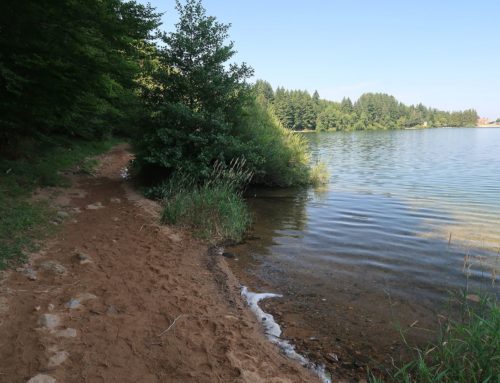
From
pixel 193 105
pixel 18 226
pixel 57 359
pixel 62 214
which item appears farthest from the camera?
pixel 193 105

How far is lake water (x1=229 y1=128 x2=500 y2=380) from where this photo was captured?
4.79m

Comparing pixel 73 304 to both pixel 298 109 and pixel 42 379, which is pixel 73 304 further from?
pixel 298 109

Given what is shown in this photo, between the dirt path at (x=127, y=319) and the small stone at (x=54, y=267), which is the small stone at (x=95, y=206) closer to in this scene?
the dirt path at (x=127, y=319)

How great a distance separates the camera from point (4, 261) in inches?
207

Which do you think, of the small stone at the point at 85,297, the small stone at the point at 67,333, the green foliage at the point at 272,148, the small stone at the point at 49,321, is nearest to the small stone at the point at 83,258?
the small stone at the point at 85,297

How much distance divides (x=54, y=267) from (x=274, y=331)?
310cm

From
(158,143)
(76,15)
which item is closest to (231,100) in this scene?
(158,143)

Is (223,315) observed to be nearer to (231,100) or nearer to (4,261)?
(4,261)

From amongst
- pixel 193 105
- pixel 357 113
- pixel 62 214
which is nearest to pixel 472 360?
pixel 62 214

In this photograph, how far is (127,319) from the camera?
4273mm

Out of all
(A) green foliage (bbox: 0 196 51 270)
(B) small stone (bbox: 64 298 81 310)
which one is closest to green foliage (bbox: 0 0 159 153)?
(A) green foliage (bbox: 0 196 51 270)

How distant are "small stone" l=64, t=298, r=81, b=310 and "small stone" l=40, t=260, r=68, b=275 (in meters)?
0.93

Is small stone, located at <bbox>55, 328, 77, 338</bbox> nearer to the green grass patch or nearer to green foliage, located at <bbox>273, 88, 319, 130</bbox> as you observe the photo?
the green grass patch

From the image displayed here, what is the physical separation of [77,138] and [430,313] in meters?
21.4
